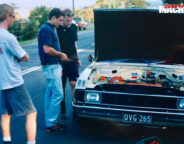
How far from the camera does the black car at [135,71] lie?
418 centimetres

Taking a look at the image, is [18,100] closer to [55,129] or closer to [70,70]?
[55,129]

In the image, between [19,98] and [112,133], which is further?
[112,133]

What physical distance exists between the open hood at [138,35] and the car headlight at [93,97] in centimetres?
133

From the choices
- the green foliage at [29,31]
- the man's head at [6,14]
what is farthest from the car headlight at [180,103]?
the green foliage at [29,31]

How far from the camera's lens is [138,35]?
219 inches

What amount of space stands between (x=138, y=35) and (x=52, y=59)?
6.01 ft

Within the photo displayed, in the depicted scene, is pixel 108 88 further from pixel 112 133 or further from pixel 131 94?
pixel 112 133

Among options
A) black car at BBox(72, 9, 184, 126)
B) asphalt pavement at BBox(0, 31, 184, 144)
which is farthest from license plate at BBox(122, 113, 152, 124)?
asphalt pavement at BBox(0, 31, 184, 144)

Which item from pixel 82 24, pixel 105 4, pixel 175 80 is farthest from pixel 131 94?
pixel 105 4

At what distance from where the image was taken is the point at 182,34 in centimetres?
537

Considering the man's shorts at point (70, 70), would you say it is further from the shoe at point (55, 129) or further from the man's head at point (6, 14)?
the man's head at point (6, 14)

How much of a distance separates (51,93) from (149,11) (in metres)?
2.19

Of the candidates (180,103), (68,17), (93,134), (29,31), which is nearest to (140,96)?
(180,103)

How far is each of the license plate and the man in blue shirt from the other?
43.5 inches
